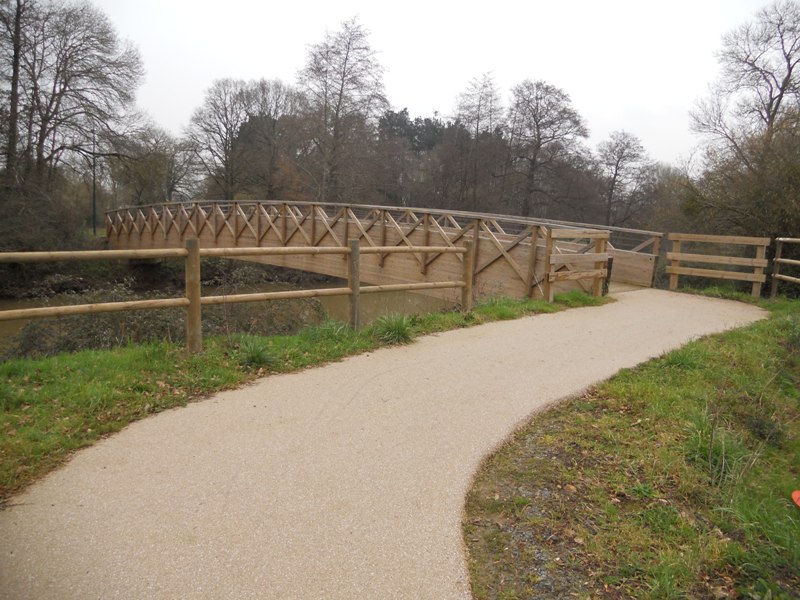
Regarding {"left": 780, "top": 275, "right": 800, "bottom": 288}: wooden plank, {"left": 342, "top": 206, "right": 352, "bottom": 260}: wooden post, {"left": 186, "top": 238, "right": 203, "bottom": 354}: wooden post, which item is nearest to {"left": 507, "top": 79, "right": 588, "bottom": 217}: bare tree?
{"left": 342, "top": 206, "right": 352, "bottom": 260}: wooden post

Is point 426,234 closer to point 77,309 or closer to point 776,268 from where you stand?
point 776,268

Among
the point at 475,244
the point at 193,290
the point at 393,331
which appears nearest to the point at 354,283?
the point at 393,331

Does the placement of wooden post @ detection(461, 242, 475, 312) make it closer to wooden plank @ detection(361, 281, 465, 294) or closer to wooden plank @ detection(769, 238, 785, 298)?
wooden plank @ detection(361, 281, 465, 294)

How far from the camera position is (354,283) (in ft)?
21.0

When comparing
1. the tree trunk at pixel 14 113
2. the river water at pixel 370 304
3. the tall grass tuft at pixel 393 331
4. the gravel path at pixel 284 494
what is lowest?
the river water at pixel 370 304

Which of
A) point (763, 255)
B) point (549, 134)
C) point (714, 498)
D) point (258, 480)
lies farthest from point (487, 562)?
point (549, 134)

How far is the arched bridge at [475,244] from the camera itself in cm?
1036

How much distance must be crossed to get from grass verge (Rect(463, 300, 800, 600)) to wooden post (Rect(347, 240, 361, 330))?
2.83 meters

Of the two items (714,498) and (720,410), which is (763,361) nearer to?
(720,410)

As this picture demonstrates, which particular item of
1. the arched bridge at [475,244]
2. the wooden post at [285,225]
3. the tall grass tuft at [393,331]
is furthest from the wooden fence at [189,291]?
the wooden post at [285,225]

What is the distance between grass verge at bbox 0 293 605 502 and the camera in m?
3.45

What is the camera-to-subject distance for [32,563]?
236cm

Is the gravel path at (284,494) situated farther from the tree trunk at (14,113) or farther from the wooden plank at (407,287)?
the tree trunk at (14,113)

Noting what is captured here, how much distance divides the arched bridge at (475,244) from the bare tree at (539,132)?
656 inches
